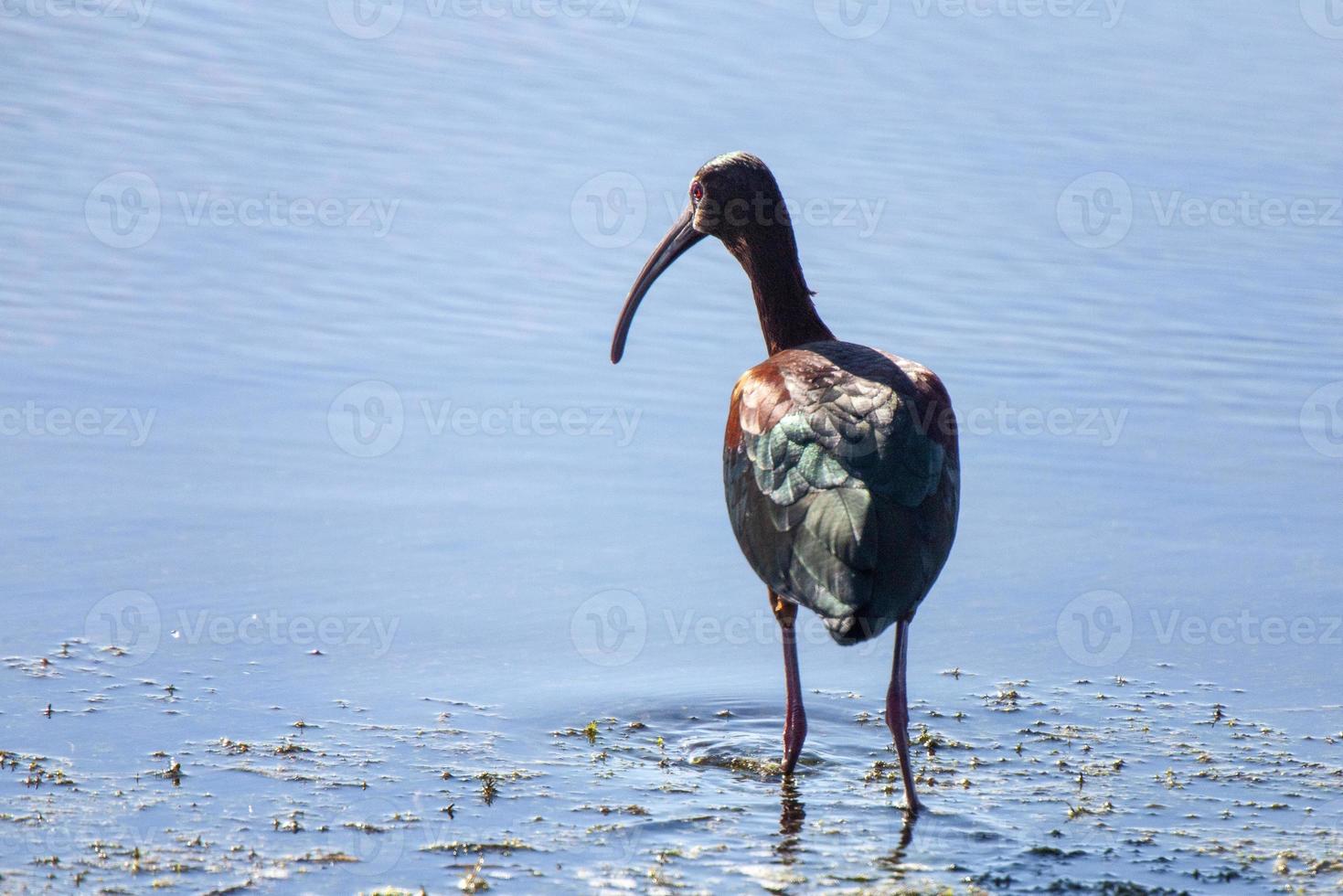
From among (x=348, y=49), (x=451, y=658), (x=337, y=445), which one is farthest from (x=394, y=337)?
(x=348, y=49)

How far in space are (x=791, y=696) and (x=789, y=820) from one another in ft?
2.27

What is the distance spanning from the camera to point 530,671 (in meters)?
7.11

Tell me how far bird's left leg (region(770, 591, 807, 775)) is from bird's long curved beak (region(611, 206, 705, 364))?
5.68 feet

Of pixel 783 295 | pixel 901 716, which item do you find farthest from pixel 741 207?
pixel 901 716

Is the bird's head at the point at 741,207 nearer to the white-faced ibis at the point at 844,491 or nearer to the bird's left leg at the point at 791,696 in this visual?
the white-faced ibis at the point at 844,491

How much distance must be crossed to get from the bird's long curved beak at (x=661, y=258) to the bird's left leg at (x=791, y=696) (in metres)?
1.73

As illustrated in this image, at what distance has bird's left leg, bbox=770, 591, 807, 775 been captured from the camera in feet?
20.6

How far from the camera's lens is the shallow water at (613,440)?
574cm

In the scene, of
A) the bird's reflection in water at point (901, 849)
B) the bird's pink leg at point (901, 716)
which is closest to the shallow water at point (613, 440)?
the bird's reflection in water at point (901, 849)

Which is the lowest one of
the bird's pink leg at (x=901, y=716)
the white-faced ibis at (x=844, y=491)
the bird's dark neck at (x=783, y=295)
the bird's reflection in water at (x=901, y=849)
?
the bird's reflection in water at (x=901, y=849)

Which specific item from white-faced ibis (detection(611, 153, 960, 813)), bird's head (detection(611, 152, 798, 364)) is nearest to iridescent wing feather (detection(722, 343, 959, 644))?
white-faced ibis (detection(611, 153, 960, 813))

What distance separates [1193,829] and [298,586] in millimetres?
3741

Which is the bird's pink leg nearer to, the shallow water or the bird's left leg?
the shallow water

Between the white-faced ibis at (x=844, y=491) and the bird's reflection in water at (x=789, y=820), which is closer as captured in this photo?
the bird's reflection in water at (x=789, y=820)
